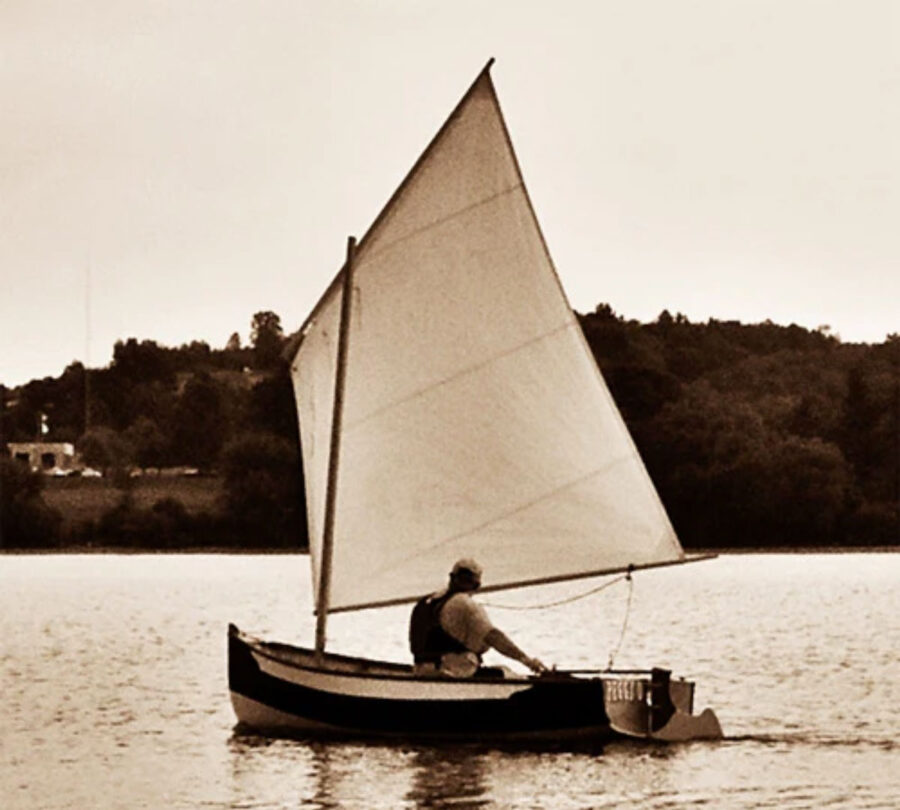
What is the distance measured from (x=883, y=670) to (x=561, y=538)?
2764cm

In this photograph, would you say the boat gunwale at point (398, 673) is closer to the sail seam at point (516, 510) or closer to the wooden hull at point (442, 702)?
the wooden hull at point (442, 702)

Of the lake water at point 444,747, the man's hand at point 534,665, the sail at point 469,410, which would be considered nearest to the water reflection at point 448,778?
the lake water at point 444,747

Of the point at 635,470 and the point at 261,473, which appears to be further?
the point at 261,473

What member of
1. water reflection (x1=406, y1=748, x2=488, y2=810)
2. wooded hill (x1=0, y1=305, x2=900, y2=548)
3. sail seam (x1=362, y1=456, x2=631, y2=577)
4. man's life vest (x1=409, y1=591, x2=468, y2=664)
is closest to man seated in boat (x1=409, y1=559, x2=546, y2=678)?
man's life vest (x1=409, y1=591, x2=468, y2=664)

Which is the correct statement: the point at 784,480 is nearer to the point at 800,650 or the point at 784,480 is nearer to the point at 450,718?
the point at 800,650

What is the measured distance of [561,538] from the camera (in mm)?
40219

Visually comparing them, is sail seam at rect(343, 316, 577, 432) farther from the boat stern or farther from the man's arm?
the boat stern

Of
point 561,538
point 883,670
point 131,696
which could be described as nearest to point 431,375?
point 561,538

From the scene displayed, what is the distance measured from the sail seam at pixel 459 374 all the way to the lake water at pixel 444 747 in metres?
4.65

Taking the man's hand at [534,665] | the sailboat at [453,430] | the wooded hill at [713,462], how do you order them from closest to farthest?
the man's hand at [534,665] → the sailboat at [453,430] → the wooded hill at [713,462]

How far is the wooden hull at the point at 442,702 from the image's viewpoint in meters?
38.9

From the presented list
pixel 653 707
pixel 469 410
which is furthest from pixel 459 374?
pixel 653 707

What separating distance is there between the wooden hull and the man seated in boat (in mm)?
270

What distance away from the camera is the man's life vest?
126ft
